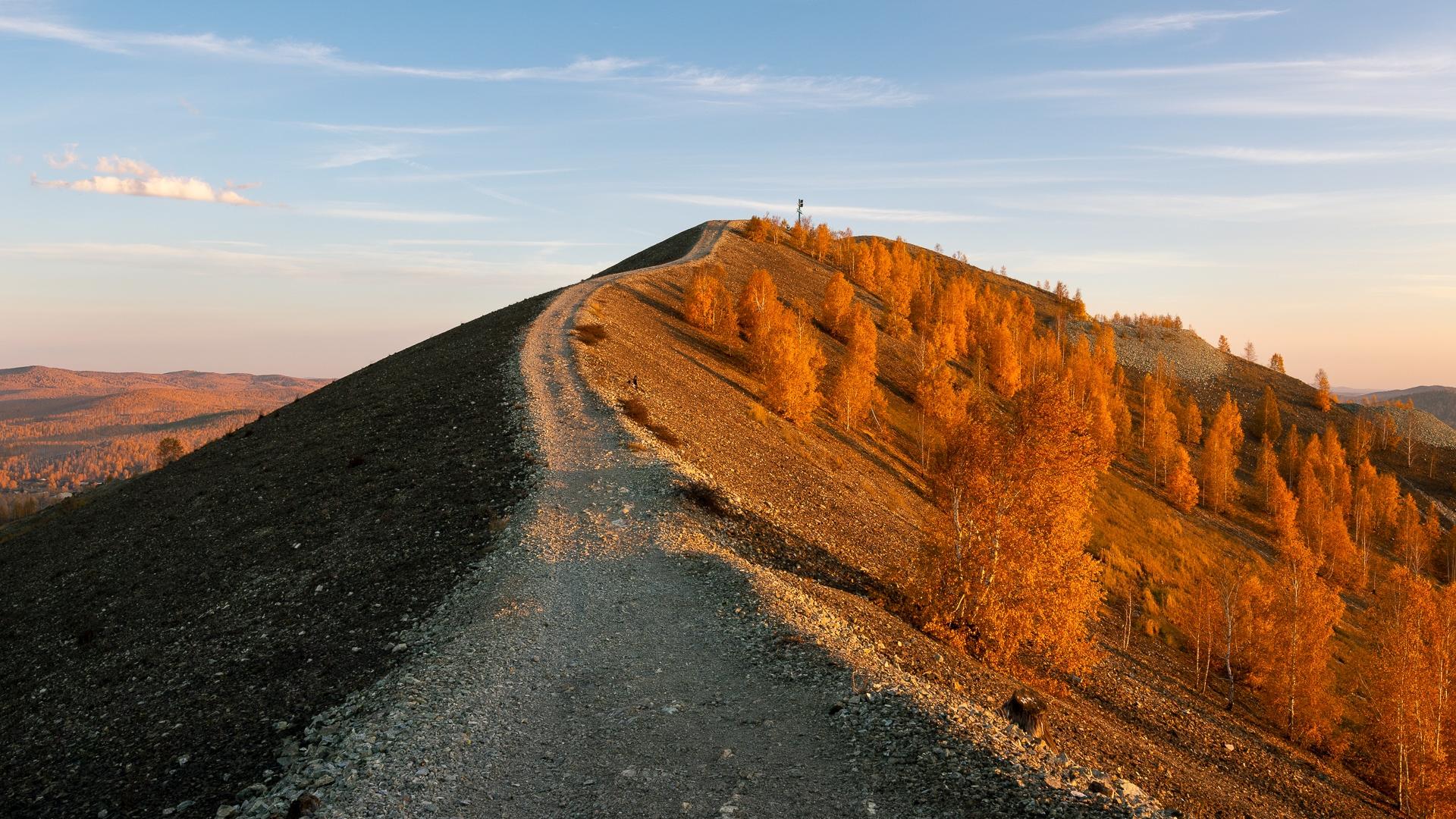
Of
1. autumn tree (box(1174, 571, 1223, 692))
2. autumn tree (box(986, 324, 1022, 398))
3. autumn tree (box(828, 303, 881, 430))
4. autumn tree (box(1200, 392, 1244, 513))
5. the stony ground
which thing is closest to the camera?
the stony ground

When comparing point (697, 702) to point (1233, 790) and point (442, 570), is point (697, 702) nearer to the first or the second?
point (442, 570)

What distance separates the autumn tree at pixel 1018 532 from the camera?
78.6 ft

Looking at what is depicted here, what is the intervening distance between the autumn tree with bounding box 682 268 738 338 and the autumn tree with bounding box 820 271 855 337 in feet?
92.5

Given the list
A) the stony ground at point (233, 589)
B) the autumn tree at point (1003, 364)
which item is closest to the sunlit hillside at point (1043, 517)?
the autumn tree at point (1003, 364)

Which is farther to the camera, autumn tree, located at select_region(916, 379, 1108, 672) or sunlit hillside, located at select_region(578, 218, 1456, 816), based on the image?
sunlit hillside, located at select_region(578, 218, 1456, 816)

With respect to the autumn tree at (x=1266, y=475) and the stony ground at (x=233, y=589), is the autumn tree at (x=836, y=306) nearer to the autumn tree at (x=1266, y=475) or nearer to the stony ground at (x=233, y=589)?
the stony ground at (x=233, y=589)

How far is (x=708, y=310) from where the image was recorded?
252ft

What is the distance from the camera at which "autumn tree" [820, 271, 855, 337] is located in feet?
342

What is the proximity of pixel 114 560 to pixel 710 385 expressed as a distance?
121 feet

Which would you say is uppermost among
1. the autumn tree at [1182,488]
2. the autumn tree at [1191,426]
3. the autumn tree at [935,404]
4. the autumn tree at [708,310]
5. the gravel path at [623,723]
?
the autumn tree at [708,310]

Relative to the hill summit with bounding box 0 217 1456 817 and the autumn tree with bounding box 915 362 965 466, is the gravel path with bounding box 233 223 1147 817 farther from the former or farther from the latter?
the autumn tree with bounding box 915 362 965 466

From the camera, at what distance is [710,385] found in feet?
185

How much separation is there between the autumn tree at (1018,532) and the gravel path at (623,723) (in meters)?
8.39

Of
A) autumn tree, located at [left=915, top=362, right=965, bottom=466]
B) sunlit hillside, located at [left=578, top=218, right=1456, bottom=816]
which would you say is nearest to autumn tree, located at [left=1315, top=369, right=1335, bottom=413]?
sunlit hillside, located at [left=578, top=218, right=1456, bottom=816]
